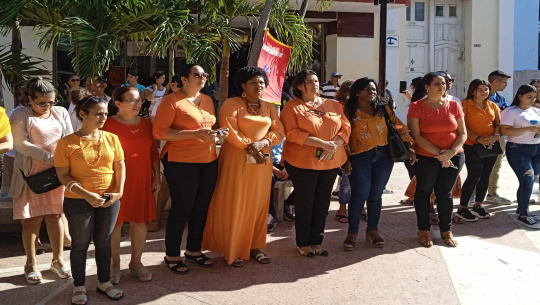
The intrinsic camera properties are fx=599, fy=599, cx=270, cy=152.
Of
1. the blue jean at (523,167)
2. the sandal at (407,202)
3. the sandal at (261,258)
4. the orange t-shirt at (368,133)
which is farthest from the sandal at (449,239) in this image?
the sandal at (261,258)

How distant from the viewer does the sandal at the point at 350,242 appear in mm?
5992

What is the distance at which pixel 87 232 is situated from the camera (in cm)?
447

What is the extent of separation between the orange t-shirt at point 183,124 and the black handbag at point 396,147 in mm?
1877

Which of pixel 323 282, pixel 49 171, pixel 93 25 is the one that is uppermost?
pixel 93 25

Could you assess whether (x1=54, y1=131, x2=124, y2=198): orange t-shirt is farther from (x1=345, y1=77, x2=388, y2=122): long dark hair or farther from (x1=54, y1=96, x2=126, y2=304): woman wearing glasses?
(x1=345, y1=77, x2=388, y2=122): long dark hair

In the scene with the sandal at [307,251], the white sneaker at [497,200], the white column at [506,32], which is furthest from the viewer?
the white column at [506,32]

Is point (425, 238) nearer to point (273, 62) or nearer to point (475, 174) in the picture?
point (475, 174)

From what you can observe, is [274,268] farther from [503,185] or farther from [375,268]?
[503,185]

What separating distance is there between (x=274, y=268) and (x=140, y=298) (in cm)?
132

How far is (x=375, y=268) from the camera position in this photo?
18.0 feet

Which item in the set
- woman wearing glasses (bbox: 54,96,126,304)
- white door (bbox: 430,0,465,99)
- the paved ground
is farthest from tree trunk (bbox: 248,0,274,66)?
white door (bbox: 430,0,465,99)

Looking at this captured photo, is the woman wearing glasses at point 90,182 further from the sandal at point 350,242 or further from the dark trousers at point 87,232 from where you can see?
the sandal at point 350,242

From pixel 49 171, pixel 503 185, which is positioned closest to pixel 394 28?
pixel 503 185

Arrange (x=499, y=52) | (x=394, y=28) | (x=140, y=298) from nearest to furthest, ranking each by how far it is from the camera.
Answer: (x=140, y=298), (x=394, y=28), (x=499, y=52)
